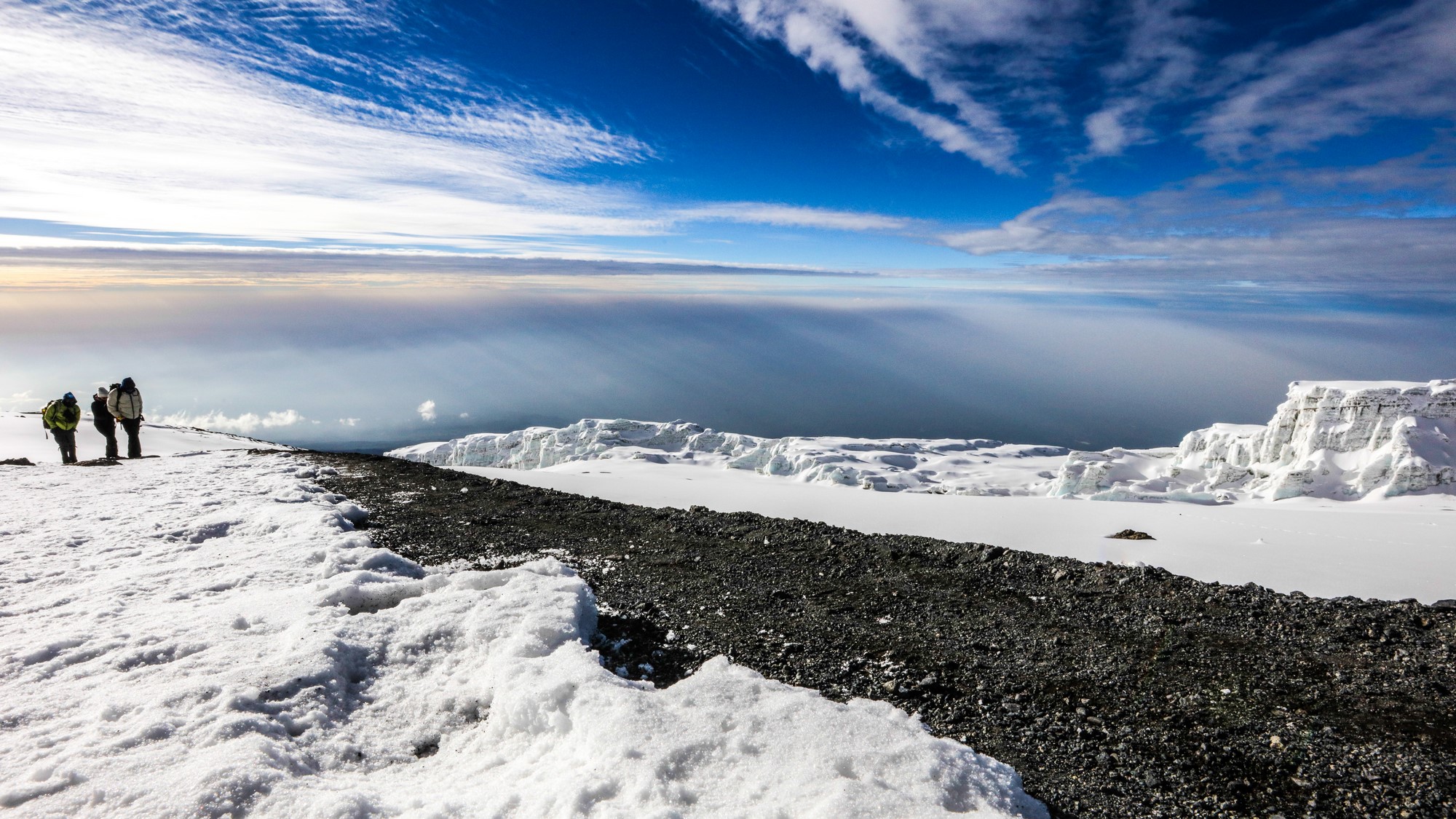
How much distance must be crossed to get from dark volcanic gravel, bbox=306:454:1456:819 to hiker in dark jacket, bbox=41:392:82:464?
14.1m

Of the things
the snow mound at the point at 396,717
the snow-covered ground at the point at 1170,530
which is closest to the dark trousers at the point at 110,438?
the snow-covered ground at the point at 1170,530

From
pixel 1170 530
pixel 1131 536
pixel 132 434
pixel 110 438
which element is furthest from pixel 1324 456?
pixel 110 438

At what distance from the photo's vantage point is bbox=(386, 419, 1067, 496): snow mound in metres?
65.9

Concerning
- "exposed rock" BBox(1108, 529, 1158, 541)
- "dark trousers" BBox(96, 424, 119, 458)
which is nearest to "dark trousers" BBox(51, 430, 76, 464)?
"dark trousers" BBox(96, 424, 119, 458)

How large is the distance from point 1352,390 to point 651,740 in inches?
2444

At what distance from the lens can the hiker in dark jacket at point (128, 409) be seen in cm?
1753

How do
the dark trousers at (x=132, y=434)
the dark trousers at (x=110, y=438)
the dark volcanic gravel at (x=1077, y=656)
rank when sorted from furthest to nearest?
1. the dark trousers at (x=132, y=434)
2. the dark trousers at (x=110, y=438)
3. the dark volcanic gravel at (x=1077, y=656)

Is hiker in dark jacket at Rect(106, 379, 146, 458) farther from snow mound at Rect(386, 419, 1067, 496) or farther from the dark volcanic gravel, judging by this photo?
snow mound at Rect(386, 419, 1067, 496)

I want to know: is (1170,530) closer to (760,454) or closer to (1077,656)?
(1077,656)

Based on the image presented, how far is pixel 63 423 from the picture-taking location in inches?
660

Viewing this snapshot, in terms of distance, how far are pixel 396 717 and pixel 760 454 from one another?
217ft

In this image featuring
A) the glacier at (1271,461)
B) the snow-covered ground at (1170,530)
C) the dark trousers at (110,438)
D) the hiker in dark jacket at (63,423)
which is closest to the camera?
the snow-covered ground at (1170,530)

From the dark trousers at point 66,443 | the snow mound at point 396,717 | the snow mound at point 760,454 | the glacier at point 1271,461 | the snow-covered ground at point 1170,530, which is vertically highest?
the snow mound at point 396,717

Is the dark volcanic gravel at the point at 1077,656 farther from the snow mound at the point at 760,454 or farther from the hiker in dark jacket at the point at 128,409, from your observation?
the snow mound at the point at 760,454
